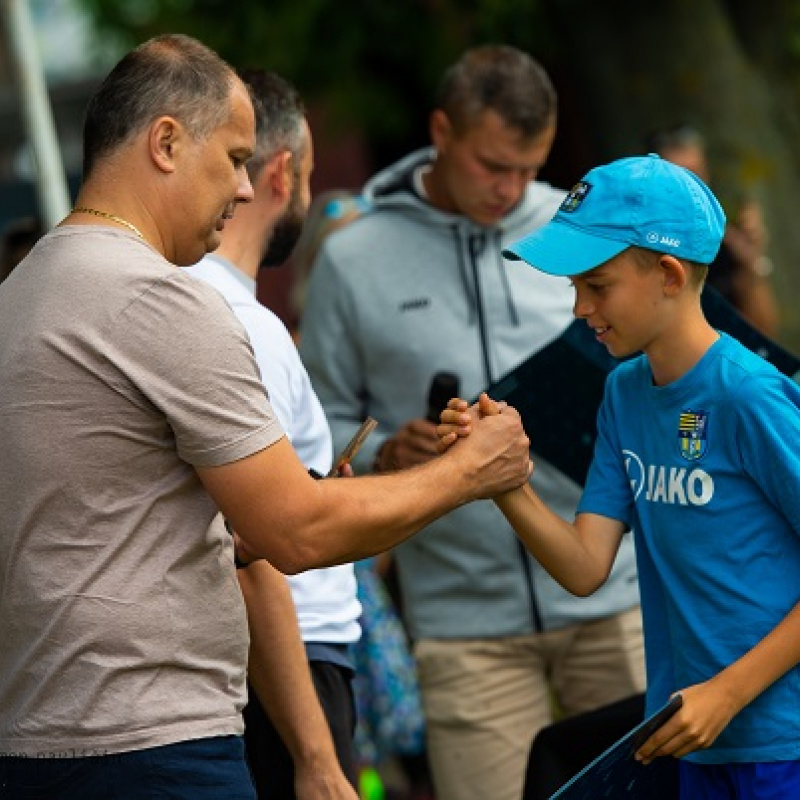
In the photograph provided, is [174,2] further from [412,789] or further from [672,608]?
[672,608]

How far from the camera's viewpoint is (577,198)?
3682 mm

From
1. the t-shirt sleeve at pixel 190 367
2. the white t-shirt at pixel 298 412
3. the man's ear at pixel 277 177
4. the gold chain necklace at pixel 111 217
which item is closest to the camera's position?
the t-shirt sleeve at pixel 190 367

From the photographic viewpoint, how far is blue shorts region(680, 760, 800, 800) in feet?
11.3

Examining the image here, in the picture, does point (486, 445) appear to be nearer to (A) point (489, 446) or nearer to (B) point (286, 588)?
(A) point (489, 446)

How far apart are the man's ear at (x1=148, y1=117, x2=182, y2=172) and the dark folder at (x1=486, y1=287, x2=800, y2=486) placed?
3.81 ft

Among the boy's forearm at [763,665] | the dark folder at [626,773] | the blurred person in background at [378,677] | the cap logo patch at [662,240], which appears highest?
the cap logo patch at [662,240]

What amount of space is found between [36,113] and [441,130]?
9.29 ft

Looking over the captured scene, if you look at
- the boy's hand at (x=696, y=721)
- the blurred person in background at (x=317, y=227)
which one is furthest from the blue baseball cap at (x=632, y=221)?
the blurred person in background at (x=317, y=227)

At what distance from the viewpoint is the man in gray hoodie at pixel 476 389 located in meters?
4.97

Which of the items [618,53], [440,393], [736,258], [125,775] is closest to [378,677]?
[736,258]

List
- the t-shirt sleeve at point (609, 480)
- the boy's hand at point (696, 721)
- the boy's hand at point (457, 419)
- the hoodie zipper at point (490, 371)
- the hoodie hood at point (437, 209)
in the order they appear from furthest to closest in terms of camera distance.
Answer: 1. the hoodie hood at point (437, 209)
2. the hoodie zipper at point (490, 371)
3. the t-shirt sleeve at point (609, 480)
4. the boy's hand at point (457, 419)
5. the boy's hand at point (696, 721)

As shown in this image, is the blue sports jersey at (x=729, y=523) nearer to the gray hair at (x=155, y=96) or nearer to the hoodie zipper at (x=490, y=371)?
the gray hair at (x=155, y=96)

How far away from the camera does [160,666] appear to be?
123 inches

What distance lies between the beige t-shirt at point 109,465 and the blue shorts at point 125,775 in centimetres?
2
